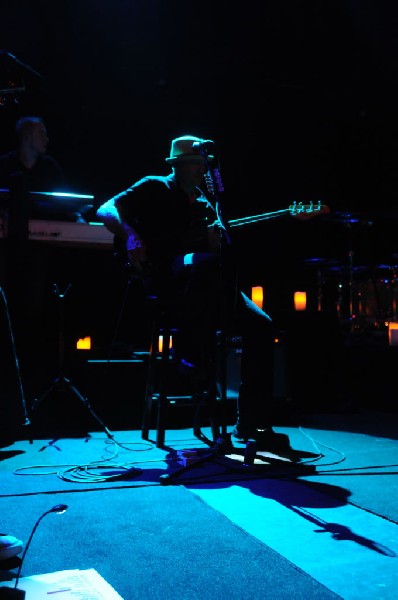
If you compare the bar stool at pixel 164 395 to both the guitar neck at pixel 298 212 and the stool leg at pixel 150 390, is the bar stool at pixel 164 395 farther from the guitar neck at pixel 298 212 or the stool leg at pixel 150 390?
the guitar neck at pixel 298 212

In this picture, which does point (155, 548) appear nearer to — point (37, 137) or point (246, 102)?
point (37, 137)

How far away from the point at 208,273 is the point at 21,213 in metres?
1.51

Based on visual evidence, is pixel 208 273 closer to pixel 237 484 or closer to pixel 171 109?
pixel 237 484

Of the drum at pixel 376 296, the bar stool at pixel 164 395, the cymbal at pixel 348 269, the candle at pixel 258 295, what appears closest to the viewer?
the bar stool at pixel 164 395

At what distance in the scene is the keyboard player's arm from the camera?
290 cm

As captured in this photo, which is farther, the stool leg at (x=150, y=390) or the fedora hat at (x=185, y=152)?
the stool leg at (x=150, y=390)

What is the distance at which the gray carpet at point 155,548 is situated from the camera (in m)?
1.36

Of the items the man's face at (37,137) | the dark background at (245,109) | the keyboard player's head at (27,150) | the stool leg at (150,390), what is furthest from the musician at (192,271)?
the dark background at (245,109)

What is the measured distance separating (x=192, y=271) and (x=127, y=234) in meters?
0.38

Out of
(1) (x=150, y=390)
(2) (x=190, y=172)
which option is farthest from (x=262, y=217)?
(1) (x=150, y=390)

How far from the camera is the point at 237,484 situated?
7.73ft

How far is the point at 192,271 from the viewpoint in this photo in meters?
2.95

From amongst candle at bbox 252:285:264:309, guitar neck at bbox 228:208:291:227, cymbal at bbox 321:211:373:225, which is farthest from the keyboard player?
cymbal at bbox 321:211:373:225

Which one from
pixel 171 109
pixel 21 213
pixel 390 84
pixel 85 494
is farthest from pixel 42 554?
pixel 390 84
